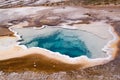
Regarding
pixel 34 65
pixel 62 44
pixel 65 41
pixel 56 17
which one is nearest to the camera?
pixel 34 65

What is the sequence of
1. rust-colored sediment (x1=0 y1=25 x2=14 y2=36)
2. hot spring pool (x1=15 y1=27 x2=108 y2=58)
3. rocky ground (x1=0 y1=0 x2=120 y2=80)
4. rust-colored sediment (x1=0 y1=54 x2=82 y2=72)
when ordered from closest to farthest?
rust-colored sediment (x1=0 y1=54 x2=82 y2=72) → hot spring pool (x1=15 y1=27 x2=108 y2=58) → rust-colored sediment (x1=0 y1=25 x2=14 y2=36) → rocky ground (x1=0 y1=0 x2=120 y2=80)

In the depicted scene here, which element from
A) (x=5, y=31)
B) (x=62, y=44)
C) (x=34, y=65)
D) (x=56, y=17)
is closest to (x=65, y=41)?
(x=62, y=44)

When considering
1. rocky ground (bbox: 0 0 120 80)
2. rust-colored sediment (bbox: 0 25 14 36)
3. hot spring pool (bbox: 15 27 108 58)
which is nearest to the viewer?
hot spring pool (bbox: 15 27 108 58)

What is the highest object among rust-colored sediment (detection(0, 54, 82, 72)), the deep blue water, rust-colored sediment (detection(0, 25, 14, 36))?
rust-colored sediment (detection(0, 25, 14, 36))

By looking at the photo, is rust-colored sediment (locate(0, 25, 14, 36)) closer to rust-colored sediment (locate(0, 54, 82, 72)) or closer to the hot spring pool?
the hot spring pool

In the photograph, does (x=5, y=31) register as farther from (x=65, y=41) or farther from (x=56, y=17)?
(x=65, y=41)

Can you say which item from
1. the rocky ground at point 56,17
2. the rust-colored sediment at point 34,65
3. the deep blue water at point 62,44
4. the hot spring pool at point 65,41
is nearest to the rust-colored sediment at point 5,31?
the rocky ground at point 56,17

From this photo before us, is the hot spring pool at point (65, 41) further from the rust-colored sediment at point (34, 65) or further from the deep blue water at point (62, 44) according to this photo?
the rust-colored sediment at point (34, 65)

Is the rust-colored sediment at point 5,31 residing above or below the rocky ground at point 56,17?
below

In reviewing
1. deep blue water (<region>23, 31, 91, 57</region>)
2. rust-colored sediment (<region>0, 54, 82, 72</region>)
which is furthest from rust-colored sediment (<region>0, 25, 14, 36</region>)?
rust-colored sediment (<region>0, 54, 82, 72</region>)
